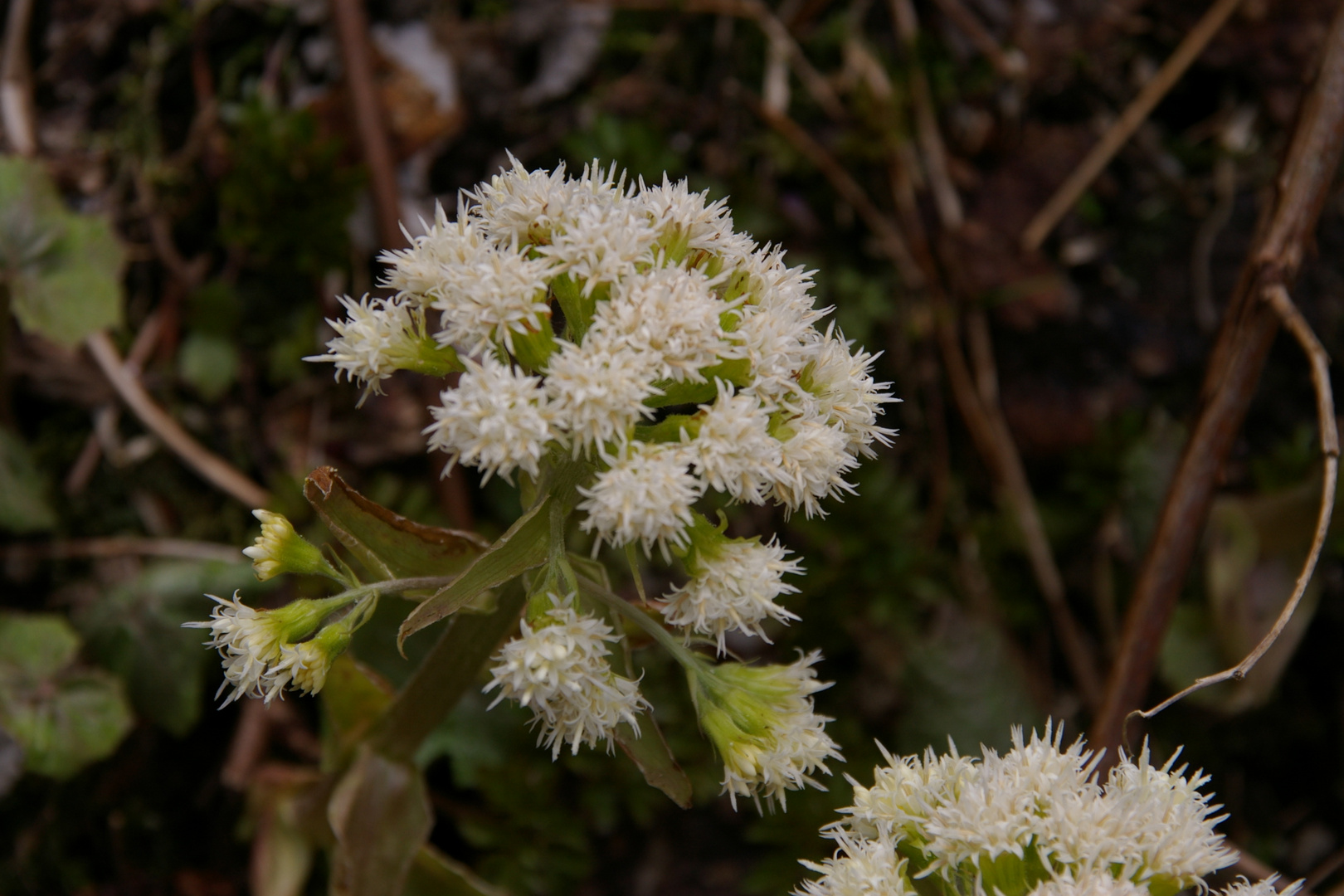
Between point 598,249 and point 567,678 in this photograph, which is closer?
point 567,678

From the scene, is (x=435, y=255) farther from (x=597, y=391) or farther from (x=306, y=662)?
(x=306, y=662)

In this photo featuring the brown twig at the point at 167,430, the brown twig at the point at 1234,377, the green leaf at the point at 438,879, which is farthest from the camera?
the brown twig at the point at 167,430

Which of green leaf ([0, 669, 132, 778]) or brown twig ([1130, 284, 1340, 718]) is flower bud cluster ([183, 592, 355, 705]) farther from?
brown twig ([1130, 284, 1340, 718])

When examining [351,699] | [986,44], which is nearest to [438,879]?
[351,699]

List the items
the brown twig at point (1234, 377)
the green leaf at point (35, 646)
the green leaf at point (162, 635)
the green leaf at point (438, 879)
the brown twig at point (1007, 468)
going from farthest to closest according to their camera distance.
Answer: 1. the brown twig at point (1007, 468)
2. the green leaf at point (162, 635)
3. the green leaf at point (35, 646)
4. the brown twig at point (1234, 377)
5. the green leaf at point (438, 879)

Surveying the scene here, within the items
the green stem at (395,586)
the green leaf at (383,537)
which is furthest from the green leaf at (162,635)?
the green stem at (395,586)

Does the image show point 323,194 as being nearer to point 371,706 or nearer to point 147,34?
point 147,34

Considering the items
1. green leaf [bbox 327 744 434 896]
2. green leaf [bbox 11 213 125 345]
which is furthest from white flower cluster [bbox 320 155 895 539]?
green leaf [bbox 11 213 125 345]

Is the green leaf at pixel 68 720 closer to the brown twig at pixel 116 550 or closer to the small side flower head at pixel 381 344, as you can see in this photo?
the brown twig at pixel 116 550
